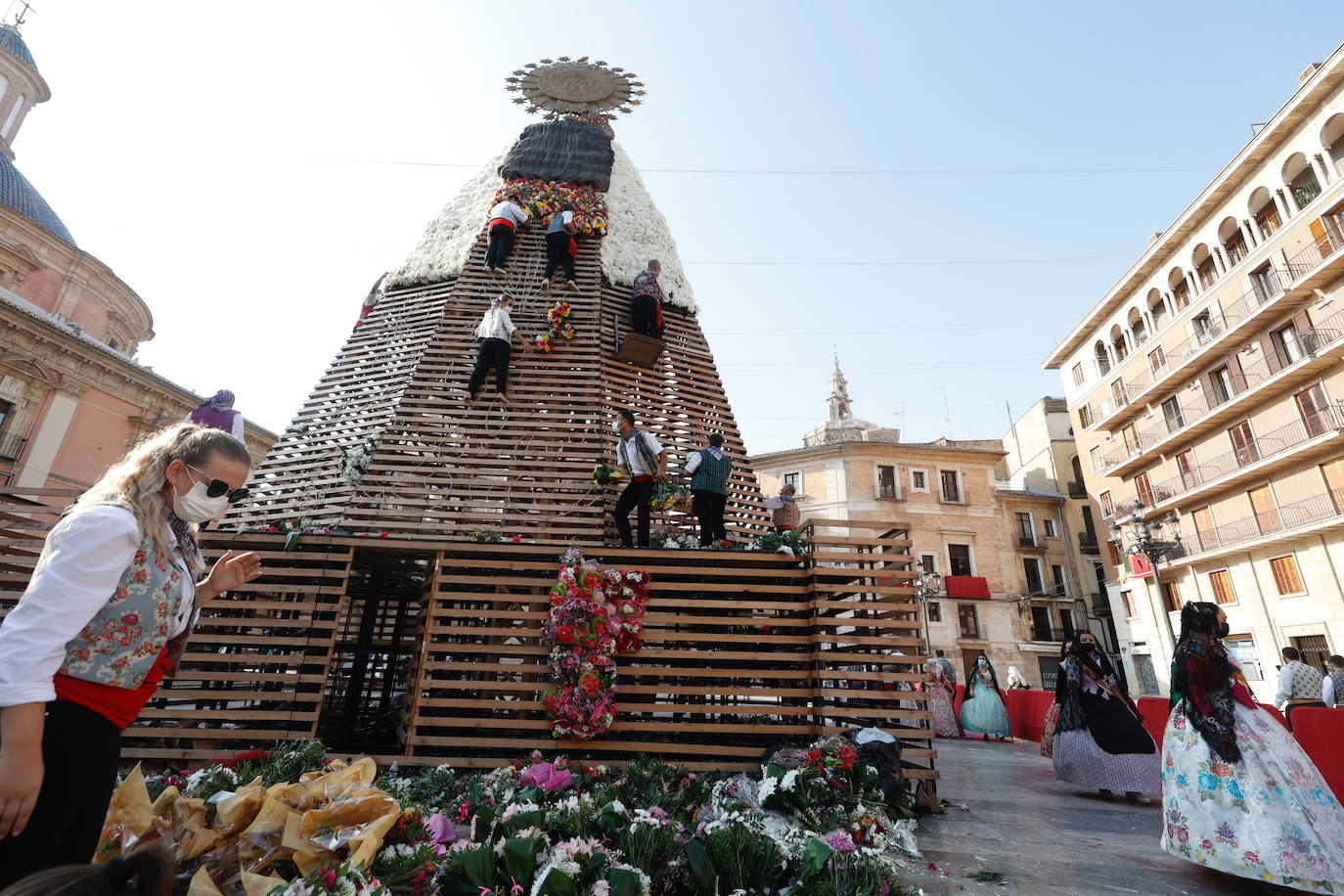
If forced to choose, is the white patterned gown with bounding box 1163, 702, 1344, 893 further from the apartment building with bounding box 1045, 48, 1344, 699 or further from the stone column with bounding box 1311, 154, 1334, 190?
the stone column with bounding box 1311, 154, 1334, 190

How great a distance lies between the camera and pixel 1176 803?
4.35 m

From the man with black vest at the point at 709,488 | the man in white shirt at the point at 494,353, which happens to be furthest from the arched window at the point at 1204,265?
the man in white shirt at the point at 494,353

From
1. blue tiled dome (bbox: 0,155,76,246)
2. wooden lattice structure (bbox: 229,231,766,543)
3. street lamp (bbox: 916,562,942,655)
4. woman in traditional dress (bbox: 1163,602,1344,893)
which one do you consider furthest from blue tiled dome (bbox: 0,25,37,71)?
woman in traditional dress (bbox: 1163,602,1344,893)

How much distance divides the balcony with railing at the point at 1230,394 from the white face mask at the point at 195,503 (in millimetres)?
26009

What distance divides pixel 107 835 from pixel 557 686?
3.76 m

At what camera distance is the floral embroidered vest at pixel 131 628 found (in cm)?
187

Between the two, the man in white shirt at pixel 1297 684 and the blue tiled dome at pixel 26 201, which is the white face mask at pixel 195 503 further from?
the blue tiled dome at pixel 26 201

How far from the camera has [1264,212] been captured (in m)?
21.5

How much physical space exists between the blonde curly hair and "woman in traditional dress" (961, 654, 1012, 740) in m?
13.2

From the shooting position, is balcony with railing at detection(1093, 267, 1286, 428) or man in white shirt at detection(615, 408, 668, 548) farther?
balcony with railing at detection(1093, 267, 1286, 428)

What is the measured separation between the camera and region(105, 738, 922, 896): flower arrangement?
277 centimetres

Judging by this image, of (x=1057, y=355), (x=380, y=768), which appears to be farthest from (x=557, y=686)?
(x=1057, y=355)

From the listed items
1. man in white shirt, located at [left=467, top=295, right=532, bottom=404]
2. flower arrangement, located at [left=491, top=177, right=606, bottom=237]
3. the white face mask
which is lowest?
the white face mask

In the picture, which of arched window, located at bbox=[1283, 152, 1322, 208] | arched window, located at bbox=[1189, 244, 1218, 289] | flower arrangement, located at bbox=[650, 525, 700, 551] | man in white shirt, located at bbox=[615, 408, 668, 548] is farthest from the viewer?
arched window, located at bbox=[1189, 244, 1218, 289]
